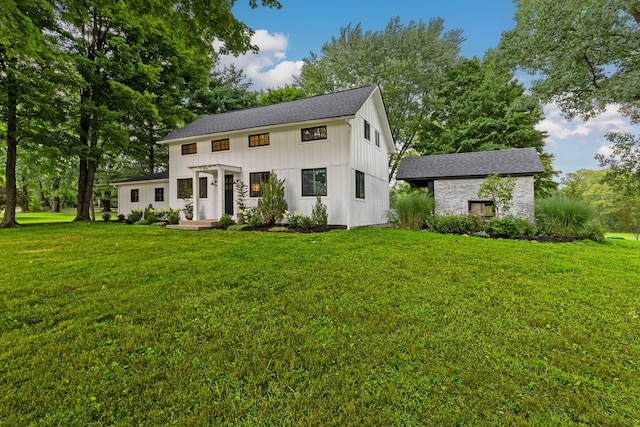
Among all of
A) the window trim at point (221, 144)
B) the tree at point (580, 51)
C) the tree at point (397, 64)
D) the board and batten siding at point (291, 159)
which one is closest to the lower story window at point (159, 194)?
the board and batten siding at point (291, 159)

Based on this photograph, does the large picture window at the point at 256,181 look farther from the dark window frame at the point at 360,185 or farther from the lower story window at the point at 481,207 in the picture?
the lower story window at the point at 481,207

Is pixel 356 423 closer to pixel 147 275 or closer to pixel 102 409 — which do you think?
pixel 102 409

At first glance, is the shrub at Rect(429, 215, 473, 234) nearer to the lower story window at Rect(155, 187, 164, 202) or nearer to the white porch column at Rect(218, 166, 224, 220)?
the white porch column at Rect(218, 166, 224, 220)

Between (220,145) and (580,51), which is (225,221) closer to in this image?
(220,145)

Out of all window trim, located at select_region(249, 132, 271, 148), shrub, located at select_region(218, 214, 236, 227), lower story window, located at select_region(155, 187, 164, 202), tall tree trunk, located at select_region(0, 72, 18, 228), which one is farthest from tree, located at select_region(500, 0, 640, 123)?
tall tree trunk, located at select_region(0, 72, 18, 228)

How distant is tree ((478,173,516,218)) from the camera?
10320 millimetres

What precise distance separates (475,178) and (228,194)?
1072cm

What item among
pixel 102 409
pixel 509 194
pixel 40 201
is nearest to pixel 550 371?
pixel 102 409

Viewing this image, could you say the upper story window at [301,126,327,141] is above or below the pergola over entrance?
above

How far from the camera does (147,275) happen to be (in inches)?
169

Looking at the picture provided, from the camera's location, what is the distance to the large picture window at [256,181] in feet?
40.0

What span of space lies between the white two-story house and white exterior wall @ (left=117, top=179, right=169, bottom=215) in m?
0.19

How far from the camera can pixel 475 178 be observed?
11.8 metres

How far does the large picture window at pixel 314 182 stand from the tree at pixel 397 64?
1321 cm
